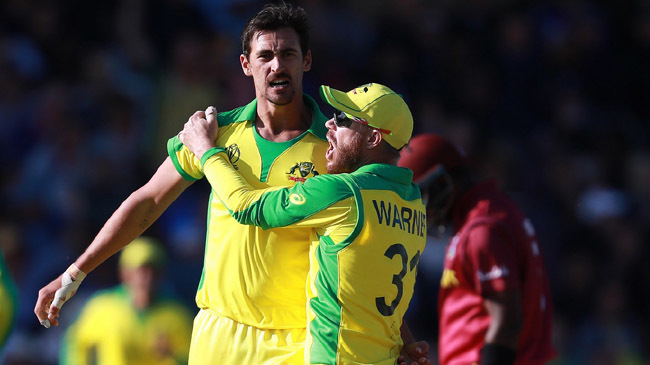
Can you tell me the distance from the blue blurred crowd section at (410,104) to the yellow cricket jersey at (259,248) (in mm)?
5010

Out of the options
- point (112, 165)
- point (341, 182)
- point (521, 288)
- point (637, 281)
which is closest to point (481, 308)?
point (521, 288)

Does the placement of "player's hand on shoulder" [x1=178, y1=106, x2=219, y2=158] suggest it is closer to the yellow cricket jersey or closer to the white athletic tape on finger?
the yellow cricket jersey

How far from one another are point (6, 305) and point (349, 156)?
2089mm

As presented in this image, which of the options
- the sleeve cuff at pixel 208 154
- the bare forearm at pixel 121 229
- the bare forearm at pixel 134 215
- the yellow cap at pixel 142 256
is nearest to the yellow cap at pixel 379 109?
the sleeve cuff at pixel 208 154

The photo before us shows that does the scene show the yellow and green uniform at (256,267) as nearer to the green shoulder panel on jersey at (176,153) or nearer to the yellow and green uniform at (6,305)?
the green shoulder panel on jersey at (176,153)

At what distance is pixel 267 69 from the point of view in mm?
5125

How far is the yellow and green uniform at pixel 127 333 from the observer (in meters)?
8.45

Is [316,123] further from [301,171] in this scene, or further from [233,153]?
[233,153]

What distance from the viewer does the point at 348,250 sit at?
4656 millimetres

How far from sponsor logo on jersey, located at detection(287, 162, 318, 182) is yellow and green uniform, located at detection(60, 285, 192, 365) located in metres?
3.82

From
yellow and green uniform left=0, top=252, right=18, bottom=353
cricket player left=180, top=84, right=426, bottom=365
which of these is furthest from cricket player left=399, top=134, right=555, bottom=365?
yellow and green uniform left=0, top=252, right=18, bottom=353

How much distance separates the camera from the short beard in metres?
4.93

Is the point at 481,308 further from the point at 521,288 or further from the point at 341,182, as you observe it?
the point at 341,182

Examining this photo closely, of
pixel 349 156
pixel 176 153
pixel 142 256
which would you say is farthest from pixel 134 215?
pixel 142 256
